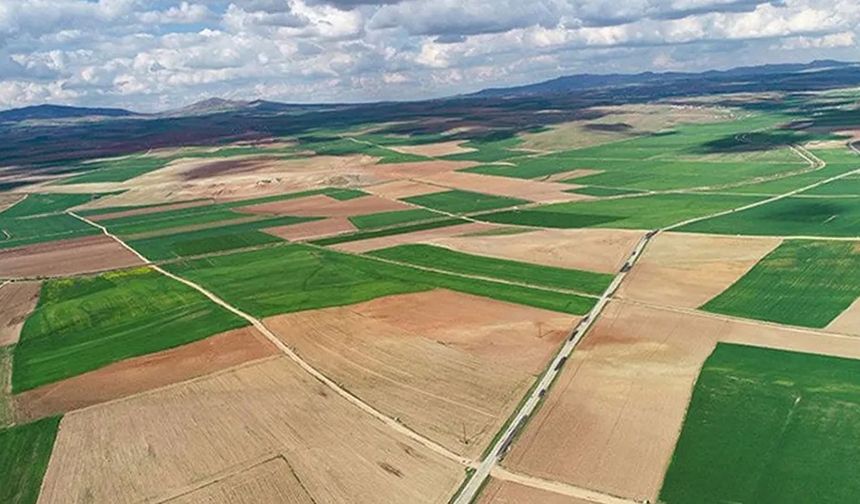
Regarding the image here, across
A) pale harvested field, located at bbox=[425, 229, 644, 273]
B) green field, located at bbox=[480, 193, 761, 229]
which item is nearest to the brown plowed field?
pale harvested field, located at bbox=[425, 229, 644, 273]

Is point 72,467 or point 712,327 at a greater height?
point 72,467

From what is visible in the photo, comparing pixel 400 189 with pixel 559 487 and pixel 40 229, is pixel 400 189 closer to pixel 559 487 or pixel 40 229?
pixel 40 229

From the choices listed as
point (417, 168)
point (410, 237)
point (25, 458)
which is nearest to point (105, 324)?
point (25, 458)

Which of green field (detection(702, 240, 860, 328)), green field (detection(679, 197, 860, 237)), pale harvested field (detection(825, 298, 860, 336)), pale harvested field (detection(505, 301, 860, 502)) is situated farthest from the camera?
green field (detection(679, 197, 860, 237))

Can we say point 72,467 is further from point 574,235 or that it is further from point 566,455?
point 574,235

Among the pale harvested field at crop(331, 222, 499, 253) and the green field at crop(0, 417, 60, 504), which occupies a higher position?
the green field at crop(0, 417, 60, 504)

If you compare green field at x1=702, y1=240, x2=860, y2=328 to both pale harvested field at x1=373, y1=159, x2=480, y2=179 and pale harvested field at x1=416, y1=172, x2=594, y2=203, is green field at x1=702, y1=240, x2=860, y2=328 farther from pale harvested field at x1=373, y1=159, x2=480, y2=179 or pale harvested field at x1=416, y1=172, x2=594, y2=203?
pale harvested field at x1=373, y1=159, x2=480, y2=179

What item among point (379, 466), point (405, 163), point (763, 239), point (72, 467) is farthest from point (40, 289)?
point (405, 163)
